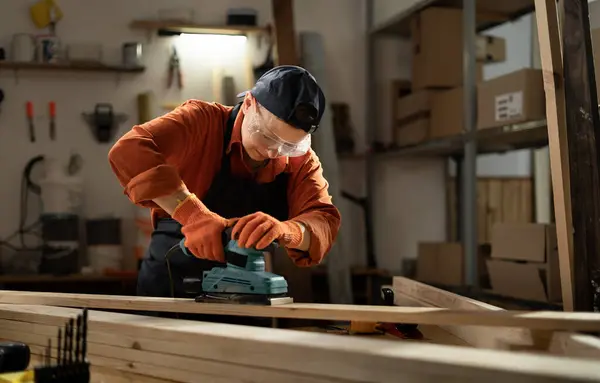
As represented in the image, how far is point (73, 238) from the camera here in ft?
14.4

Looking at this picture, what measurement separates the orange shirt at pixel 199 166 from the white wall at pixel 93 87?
2.70 m

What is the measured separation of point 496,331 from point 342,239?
2.98 meters

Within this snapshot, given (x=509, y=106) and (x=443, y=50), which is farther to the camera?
(x=443, y=50)

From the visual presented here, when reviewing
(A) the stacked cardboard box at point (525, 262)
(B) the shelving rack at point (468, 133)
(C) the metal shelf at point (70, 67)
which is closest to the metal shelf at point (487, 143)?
(B) the shelving rack at point (468, 133)

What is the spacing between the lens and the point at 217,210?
6.95 ft

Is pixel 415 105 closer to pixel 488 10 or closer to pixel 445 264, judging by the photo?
pixel 488 10

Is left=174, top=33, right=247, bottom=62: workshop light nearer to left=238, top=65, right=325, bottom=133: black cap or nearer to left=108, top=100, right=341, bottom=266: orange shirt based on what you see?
left=108, top=100, right=341, bottom=266: orange shirt

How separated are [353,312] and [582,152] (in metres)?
0.65

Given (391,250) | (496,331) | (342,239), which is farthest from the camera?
(391,250)

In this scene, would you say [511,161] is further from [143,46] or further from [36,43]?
[36,43]

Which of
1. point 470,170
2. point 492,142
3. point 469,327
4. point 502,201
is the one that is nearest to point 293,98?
point 469,327

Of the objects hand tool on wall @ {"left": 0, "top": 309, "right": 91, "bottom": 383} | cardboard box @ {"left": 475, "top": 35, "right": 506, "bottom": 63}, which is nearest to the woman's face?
hand tool on wall @ {"left": 0, "top": 309, "right": 91, "bottom": 383}

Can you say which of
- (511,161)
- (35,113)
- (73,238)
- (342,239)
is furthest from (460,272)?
(35,113)

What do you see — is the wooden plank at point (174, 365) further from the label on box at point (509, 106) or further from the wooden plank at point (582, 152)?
the label on box at point (509, 106)
